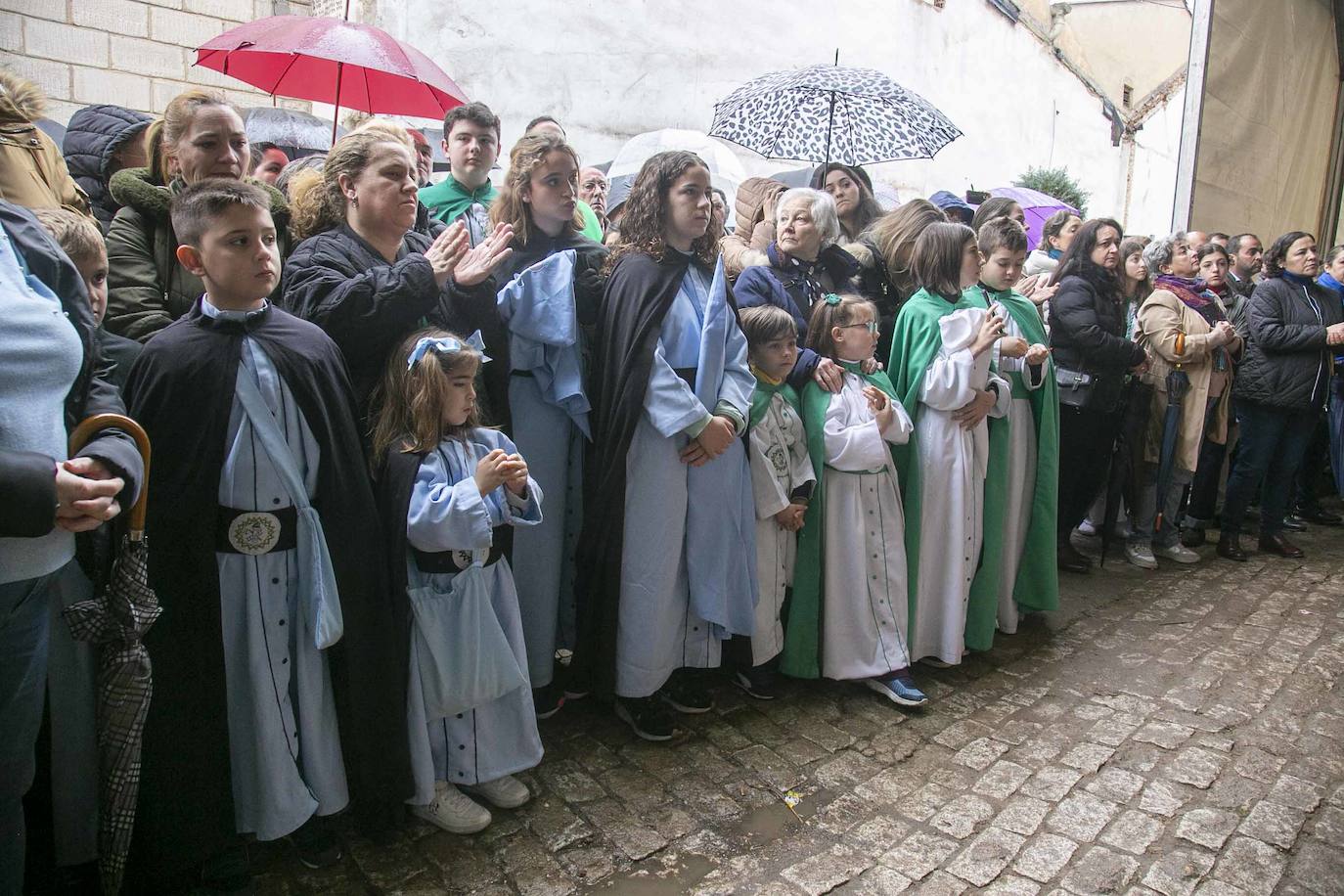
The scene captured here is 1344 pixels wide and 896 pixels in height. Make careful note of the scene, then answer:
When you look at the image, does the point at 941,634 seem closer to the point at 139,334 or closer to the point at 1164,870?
the point at 1164,870

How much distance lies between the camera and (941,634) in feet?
13.6

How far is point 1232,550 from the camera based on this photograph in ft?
20.4

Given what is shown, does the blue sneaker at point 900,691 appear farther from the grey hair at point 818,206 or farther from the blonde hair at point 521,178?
the blonde hair at point 521,178

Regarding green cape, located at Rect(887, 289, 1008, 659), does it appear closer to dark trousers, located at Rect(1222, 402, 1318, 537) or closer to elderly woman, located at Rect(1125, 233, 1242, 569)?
elderly woman, located at Rect(1125, 233, 1242, 569)

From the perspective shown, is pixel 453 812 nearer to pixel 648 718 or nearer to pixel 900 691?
pixel 648 718

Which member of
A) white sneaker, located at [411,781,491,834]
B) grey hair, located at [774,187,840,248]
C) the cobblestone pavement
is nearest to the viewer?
the cobblestone pavement

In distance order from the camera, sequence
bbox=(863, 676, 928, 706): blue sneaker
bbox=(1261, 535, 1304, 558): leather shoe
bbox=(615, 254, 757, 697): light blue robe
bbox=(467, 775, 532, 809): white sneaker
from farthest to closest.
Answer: bbox=(1261, 535, 1304, 558): leather shoe → bbox=(863, 676, 928, 706): blue sneaker → bbox=(615, 254, 757, 697): light blue robe → bbox=(467, 775, 532, 809): white sneaker

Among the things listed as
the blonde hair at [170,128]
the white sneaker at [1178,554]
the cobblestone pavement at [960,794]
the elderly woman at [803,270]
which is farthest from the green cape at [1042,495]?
the blonde hair at [170,128]

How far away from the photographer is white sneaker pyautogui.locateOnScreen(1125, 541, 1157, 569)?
5.92 meters

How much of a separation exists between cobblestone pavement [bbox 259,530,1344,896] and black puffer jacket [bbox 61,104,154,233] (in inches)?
103

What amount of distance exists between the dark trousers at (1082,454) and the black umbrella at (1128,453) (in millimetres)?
100

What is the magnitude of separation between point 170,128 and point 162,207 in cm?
29

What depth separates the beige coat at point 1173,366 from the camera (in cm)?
585

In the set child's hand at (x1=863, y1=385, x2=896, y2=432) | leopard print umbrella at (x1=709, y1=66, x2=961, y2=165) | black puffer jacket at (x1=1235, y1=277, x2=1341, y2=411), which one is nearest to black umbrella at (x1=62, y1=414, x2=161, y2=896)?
child's hand at (x1=863, y1=385, x2=896, y2=432)
